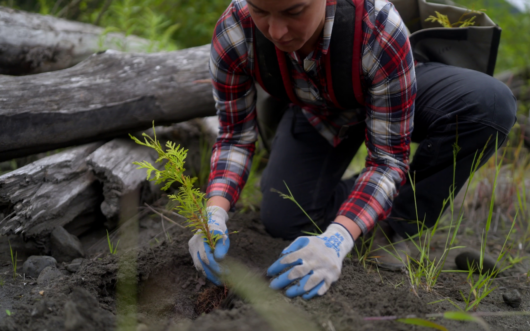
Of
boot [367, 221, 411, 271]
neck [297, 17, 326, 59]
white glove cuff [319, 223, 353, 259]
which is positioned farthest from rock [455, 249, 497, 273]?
neck [297, 17, 326, 59]

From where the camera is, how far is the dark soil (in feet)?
4.29

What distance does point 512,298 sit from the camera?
5.58 feet

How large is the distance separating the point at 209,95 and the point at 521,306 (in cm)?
200

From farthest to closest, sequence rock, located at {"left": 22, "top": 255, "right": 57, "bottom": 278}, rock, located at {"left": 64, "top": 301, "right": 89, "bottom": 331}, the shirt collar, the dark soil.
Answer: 1. rock, located at {"left": 22, "top": 255, "right": 57, "bottom": 278}
2. the shirt collar
3. the dark soil
4. rock, located at {"left": 64, "top": 301, "right": 89, "bottom": 331}

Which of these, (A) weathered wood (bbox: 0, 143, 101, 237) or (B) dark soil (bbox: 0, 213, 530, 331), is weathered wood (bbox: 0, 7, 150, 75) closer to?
(A) weathered wood (bbox: 0, 143, 101, 237)

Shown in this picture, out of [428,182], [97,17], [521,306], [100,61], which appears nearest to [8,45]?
[100,61]

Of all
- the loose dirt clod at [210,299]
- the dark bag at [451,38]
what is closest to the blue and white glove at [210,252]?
the loose dirt clod at [210,299]

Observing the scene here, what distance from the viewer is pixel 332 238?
5.44 ft

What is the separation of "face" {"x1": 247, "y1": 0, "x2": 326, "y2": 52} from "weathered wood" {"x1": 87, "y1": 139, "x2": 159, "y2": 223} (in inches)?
43.5

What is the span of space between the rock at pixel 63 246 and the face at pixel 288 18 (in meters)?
1.41

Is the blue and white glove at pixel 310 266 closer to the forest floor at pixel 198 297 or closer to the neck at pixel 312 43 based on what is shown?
the forest floor at pixel 198 297

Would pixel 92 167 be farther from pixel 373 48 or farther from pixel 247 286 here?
pixel 373 48

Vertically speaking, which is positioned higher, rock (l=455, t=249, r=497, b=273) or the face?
the face

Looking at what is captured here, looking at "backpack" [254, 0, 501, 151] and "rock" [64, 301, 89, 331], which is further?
"backpack" [254, 0, 501, 151]
